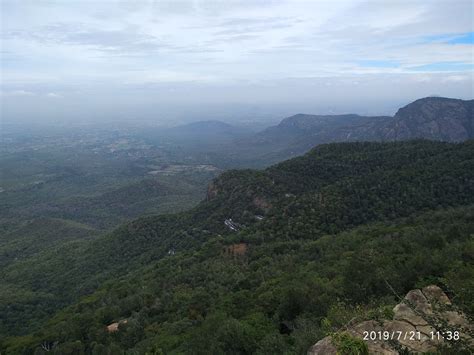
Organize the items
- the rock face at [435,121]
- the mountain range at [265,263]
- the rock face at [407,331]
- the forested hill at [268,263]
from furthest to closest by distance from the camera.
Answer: the rock face at [435,121] → the forested hill at [268,263] → the mountain range at [265,263] → the rock face at [407,331]

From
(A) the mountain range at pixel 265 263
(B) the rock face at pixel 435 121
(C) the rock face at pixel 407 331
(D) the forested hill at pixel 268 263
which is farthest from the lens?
(B) the rock face at pixel 435 121

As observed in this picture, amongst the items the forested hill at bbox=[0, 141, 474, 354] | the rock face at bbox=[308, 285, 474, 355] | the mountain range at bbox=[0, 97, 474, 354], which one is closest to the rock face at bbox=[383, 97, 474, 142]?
the forested hill at bbox=[0, 141, 474, 354]

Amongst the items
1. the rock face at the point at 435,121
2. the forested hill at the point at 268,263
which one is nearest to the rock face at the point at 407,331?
the forested hill at the point at 268,263

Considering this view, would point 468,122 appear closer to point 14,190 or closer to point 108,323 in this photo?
point 108,323

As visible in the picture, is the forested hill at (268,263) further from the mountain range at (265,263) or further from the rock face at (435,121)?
the rock face at (435,121)

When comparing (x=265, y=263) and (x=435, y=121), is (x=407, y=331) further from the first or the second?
(x=435, y=121)

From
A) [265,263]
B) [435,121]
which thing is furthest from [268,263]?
[435,121]

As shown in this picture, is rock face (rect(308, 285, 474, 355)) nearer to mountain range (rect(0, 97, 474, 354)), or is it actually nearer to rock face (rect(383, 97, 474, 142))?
mountain range (rect(0, 97, 474, 354))
